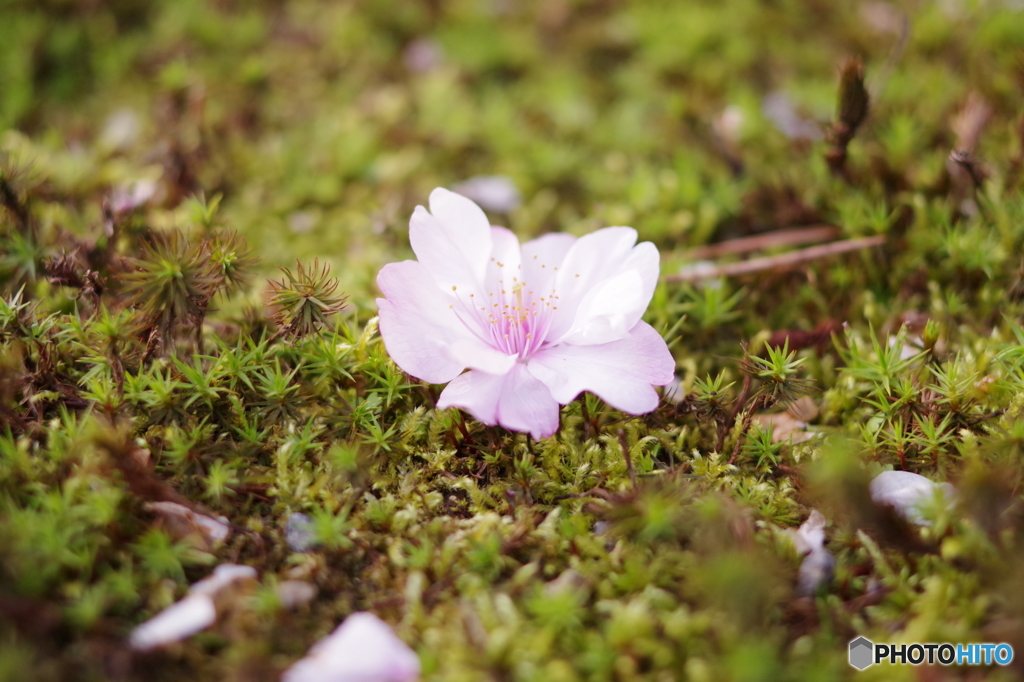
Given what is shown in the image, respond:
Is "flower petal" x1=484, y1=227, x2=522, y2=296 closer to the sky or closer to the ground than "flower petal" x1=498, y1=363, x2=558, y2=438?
closer to the sky

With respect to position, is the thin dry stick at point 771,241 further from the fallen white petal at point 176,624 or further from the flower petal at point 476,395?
the fallen white petal at point 176,624

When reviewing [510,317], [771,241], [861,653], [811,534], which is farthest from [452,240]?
[861,653]

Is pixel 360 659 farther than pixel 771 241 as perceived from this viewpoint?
No

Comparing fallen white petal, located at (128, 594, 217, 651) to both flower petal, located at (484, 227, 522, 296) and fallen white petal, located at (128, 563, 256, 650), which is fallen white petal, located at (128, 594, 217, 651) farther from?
flower petal, located at (484, 227, 522, 296)

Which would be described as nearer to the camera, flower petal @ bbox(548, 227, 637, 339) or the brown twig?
flower petal @ bbox(548, 227, 637, 339)

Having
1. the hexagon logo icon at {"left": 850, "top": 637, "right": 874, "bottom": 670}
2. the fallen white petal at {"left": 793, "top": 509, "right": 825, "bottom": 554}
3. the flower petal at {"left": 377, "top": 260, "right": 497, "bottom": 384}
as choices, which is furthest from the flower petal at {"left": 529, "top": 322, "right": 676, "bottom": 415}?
the hexagon logo icon at {"left": 850, "top": 637, "right": 874, "bottom": 670}

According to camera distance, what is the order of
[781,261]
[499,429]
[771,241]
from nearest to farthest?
[499,429] → [781,261] → [771,241]

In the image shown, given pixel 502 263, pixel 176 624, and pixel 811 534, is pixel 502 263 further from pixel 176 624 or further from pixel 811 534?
pixel 176 624
